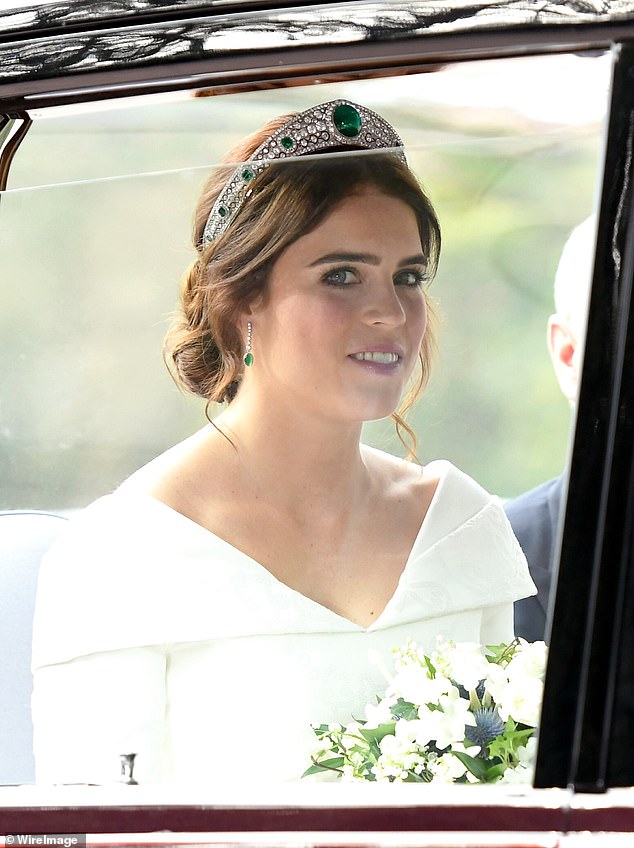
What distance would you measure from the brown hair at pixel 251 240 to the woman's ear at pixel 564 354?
0.17 meters

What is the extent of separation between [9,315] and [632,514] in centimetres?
96

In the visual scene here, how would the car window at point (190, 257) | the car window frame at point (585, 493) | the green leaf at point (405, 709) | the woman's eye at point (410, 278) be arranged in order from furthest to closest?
the green leaf at point (405, 709), the woman's eye at point (410, 278), the car window at point (190, 257), the car window frame at point (585, 493)

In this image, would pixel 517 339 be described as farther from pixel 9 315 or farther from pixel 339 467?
pixel 9 315

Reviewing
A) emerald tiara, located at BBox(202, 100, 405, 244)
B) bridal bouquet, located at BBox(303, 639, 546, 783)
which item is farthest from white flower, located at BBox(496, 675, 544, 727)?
emerald tiara, located at BBox(202, 100, 405, 244)

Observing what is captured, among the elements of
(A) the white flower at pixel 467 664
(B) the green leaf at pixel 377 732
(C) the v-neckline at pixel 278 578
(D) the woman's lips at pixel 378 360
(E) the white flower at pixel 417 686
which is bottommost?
(B) the green leaf at pixel 377 732

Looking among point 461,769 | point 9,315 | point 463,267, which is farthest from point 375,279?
point 461,769

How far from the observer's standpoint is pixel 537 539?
1.35 m

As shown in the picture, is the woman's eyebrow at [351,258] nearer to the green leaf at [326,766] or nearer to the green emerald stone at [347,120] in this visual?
the green emerald stone at [347,120]

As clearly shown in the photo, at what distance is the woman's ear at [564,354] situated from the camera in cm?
122

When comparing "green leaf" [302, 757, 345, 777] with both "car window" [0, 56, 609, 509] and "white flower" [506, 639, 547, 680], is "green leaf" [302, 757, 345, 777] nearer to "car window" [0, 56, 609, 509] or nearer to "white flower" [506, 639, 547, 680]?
"white flower" [506, 639, 547, 680]

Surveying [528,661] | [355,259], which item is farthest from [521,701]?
[355,259]

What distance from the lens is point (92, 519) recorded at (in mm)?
1583

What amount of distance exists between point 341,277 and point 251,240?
17 cm

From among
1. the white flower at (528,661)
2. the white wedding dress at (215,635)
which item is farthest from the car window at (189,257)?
the white flower at (528,661)
